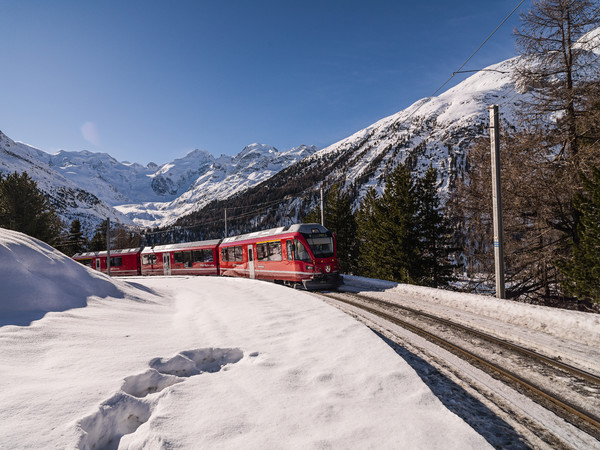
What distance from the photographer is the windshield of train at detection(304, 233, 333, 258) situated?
15102mm

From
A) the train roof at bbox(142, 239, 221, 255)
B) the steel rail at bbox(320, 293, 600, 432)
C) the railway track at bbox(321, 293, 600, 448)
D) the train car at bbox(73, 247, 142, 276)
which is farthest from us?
the train car at bbox(73, 247, 142, 276)

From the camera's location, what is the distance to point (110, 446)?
2.70 meters

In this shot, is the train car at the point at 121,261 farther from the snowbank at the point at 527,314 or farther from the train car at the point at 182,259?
the snowbank at the point at 527,314

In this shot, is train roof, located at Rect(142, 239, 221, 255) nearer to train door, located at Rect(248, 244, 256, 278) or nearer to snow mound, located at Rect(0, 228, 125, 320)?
train door, located at Rect(248, 244, 256, 278)

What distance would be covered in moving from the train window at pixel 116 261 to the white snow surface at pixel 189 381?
28.7 m

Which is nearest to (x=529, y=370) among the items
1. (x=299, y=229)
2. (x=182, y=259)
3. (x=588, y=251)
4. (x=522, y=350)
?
(x=522, y=350)

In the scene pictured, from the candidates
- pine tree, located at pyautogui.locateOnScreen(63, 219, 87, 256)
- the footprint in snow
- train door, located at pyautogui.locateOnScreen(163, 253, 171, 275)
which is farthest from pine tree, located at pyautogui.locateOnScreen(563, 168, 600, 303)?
pine tree, located at pyautogui.locateOnScreen(63, 219, 87, 256)

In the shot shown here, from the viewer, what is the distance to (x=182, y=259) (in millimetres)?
25859

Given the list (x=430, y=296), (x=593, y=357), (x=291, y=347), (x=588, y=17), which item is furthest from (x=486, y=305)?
(x=588, y=17)

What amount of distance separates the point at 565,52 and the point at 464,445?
1567cm

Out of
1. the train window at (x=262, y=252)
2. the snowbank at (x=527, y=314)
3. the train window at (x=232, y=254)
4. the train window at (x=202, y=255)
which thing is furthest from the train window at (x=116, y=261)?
the snowbank at (x=527, y=314)

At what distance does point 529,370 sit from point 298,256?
11.1 metres

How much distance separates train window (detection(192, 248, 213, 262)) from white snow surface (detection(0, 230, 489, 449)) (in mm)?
16594

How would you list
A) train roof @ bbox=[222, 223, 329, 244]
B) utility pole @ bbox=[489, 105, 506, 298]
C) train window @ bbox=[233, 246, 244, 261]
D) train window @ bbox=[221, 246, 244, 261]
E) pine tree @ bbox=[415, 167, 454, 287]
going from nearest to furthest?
1. utility pole @ bbox=[489, 105, 506, 298]
2. train roof @ bbox=[222, 223, 329, 244]
3. train window @ bbox=[233, 246, 244, 261]
4. train window @ bbox=[221, 246, 244, 261]
5. pine tree @ bbox=[415, 167, 454, 287]
